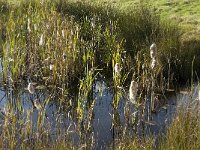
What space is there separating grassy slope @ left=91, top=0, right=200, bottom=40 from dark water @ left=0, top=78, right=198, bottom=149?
3014mm

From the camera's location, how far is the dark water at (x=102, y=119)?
4.35 meters

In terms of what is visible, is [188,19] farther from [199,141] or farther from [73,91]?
[199,141]

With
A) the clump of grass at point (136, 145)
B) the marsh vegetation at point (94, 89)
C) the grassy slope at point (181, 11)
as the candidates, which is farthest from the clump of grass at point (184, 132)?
the grassy slope at point (181, 11)

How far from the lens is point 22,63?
618 cm

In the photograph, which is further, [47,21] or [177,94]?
[47,21]

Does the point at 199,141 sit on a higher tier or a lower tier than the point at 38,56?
lower

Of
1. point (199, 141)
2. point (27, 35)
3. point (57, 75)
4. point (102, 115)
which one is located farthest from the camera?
point (27, 35)

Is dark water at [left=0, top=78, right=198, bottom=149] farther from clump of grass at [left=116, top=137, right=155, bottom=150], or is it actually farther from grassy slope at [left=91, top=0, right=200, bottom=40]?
grassy slope at [left=91, top=0, right=200, bottom=40]

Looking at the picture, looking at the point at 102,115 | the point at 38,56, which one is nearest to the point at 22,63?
the point at 38,56

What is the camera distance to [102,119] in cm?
506

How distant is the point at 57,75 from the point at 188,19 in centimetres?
515

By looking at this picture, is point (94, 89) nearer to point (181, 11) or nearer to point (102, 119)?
point (102, 119)

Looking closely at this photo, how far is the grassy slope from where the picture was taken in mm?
8795

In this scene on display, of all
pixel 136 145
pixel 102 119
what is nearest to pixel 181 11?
pixel 102 119
